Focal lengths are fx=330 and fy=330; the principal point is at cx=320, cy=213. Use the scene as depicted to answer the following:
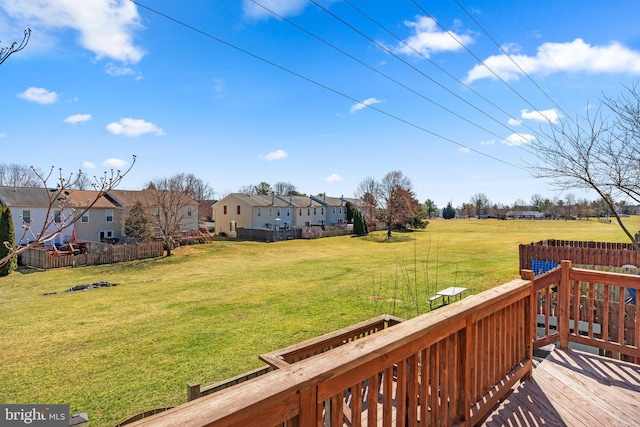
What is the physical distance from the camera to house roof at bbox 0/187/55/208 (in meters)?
23.2

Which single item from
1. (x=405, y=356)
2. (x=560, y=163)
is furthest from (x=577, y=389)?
(x=560, y=163)

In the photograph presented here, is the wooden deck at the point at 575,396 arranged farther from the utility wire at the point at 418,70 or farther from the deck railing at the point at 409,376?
the utility wire at the point at 418,70

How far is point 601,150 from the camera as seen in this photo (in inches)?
258

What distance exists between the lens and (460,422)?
236cm

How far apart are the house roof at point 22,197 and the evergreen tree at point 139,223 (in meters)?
5.84

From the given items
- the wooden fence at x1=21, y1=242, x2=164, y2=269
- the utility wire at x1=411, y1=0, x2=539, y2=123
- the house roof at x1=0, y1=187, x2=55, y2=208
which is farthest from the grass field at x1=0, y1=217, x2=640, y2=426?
the house roof at x1=0, y1=187, x2=55, y2=208

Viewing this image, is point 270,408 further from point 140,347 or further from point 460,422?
point 140,347

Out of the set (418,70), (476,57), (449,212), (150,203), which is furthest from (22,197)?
(449,212)

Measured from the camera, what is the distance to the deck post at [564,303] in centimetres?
414

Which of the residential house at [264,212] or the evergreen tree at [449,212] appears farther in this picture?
the evergreen tree at [449,212]

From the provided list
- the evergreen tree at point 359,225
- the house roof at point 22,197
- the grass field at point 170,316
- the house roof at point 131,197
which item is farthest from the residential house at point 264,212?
the grass field at point 170,316

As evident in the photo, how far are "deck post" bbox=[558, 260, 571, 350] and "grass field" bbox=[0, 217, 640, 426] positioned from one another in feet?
14.6

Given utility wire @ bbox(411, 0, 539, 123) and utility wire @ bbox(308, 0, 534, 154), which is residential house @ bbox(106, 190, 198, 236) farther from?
utility wire @ bbox(411, 0, 539, 123)

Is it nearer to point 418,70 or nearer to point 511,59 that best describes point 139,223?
point 418,70
